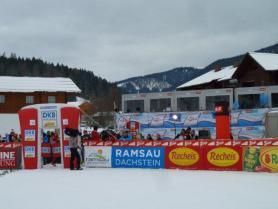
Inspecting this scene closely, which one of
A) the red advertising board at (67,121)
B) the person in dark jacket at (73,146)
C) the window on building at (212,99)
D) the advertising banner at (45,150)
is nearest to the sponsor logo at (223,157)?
the person in dark jacket at (73,146)

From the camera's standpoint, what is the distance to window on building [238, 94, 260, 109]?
30.6 metres

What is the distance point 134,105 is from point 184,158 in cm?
1927

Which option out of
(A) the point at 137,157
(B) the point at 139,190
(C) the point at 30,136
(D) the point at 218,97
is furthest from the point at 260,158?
(D) the point at 218,97

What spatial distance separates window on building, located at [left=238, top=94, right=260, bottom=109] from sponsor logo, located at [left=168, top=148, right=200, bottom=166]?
14.2m

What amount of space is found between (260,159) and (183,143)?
3.19 metres

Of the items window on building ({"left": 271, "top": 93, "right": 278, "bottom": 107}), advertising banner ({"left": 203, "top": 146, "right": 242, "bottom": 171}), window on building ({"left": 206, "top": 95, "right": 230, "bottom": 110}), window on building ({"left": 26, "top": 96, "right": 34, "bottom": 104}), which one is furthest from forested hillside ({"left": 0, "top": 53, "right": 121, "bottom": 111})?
advertising banner ({"left": 203, "top": 146, "right": 242, "bottom": 171})

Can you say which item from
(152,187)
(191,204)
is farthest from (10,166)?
(191,204)

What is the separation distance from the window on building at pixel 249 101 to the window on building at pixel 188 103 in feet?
11.0

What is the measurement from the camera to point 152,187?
1243cm

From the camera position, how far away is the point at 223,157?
654 inches

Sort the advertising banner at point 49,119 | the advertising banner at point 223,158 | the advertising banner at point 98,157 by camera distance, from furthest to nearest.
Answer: the advertising banner at point 49,119 < the advertising banner at point 98,157 < the advertising banner at point 223,158

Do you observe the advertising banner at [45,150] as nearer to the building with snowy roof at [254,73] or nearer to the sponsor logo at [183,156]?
the sponsor logo at [183,156]

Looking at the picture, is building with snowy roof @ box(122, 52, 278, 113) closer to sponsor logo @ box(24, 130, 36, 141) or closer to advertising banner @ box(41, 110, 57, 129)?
advertising banner @ box(41, 110, 57, 129)

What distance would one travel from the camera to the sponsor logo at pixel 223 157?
16.4 metres
